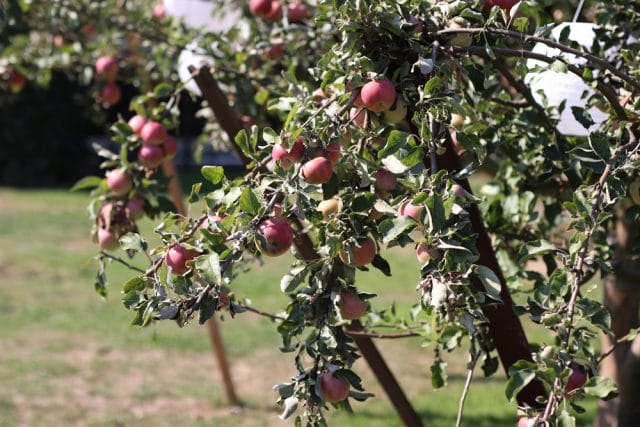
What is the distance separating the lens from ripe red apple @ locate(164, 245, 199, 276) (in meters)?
1.27

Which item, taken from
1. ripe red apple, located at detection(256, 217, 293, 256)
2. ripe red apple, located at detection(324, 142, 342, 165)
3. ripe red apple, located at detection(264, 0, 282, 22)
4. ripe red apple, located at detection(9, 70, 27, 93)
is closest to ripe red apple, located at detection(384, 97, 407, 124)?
ripe red apple, located at detection(324, 142, 342, 165)

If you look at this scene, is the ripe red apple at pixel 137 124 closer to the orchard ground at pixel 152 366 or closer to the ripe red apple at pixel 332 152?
the ripe red apple at pixel 332 152

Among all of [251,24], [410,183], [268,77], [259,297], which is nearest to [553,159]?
[410,183]

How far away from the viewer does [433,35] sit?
1309 mm

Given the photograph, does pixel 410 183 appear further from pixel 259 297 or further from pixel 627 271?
pixel 259 297

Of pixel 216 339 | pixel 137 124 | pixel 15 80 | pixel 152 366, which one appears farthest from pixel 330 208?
pixel 152 366

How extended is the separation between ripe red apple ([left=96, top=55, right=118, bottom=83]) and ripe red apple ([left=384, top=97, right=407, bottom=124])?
192 centimetres

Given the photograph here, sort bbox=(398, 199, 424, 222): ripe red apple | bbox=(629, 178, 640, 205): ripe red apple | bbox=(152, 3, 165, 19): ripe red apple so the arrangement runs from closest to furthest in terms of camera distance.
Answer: bbox=(398, 199, 424, 222): ripe red apple, bbox=(629, 178, 640, 205): ripe red apple, bbox=(152, 3, 165, 19): ripe red apple

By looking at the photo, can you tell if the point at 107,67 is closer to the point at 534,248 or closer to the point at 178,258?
the point at 178,258

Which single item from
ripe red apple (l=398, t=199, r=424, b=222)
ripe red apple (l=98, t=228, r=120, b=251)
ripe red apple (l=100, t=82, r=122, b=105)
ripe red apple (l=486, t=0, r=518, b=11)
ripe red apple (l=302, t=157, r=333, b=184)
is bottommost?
ripe red apple (l=398, t=199, r=424, b=222)

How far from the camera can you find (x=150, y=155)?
1.94m

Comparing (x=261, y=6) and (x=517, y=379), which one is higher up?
(x=261, y=6)

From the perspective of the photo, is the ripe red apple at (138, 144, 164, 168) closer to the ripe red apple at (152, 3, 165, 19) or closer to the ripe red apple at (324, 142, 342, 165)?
the ripe red apple at (324, 142, 342, 165)

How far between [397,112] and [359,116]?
82 mm
